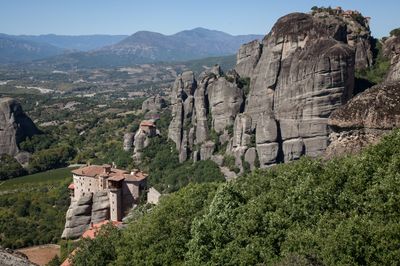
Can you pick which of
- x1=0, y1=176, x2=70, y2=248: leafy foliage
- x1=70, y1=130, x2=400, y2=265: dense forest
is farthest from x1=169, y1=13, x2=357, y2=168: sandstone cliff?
x1=70, y1=130, x2=400, y2=265: dense forest

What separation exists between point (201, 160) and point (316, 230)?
51.0 meters

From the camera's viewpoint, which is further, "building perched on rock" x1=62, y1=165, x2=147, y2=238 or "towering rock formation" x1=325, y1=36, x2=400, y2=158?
"building perched on rock" x1=62, y1=165, x2=147, y2=238

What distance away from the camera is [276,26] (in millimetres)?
59875

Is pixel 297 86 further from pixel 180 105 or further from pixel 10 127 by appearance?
pixel 10 127

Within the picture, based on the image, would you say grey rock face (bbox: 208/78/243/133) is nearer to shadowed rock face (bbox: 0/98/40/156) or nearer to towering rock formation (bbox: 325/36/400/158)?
towering rock formation (bbox: 325/36/400/158)

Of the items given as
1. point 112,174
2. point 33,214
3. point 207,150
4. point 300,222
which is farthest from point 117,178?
point 300,222

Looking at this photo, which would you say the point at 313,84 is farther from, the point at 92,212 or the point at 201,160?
the point at 92,212

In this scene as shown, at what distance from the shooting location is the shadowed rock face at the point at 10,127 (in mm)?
94250

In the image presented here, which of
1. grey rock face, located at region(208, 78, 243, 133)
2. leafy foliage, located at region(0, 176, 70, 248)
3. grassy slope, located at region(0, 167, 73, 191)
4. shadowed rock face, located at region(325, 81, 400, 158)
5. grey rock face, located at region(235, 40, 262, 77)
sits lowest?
grassy slope, located at region(0, 167, 73, 191)

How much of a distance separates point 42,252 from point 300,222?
1560 inches

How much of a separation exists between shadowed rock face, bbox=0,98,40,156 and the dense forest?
261 feet

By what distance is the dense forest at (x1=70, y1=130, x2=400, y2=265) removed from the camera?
13.5 metres

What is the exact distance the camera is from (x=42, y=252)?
4978 centimetres

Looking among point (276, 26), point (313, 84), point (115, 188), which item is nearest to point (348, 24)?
point (276, 26)
